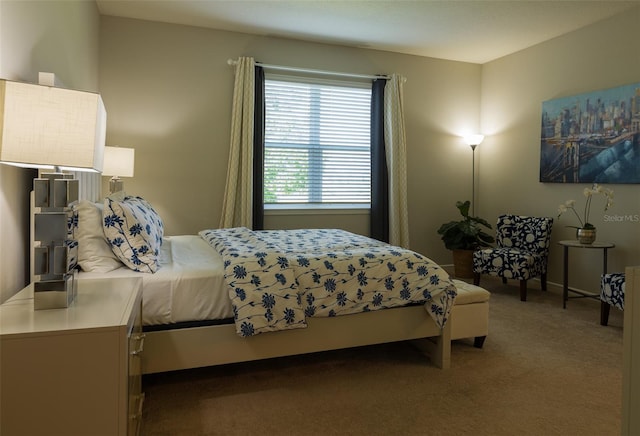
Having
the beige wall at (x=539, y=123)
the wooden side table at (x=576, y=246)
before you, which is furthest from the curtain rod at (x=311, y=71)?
the wooden side table at (x=576, y=246)

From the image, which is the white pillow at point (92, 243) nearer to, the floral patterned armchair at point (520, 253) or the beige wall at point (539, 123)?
the floral patterned armchair at point (520, 253)

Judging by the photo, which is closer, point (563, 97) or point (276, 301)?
point (276, 301)

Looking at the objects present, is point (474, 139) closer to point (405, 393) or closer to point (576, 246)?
point (576, 246)

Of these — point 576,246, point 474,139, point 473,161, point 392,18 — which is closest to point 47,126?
point 392,18

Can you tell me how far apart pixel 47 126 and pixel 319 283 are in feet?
4.81

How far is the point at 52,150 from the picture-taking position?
140cm

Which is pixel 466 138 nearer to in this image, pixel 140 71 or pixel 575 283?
pixel 575 283

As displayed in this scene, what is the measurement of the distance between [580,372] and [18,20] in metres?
3.35

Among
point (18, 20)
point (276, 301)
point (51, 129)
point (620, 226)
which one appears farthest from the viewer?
point (620, 226)

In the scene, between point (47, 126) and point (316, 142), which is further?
point (316, 142)

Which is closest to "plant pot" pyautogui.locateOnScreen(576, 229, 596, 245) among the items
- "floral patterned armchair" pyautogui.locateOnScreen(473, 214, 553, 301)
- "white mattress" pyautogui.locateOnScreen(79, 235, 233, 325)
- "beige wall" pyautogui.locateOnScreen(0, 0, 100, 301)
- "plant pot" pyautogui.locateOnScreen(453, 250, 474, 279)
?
"floral patterned armchair" pyautogui.locateOnScreen(473, 214, 553, 301)

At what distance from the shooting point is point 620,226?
3982 mm

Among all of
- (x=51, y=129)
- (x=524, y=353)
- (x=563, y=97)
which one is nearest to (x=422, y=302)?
(x=524, y=353)

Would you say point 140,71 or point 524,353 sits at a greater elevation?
point 140,71
